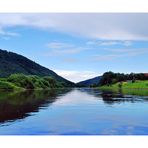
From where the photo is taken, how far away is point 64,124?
2275 centimetres

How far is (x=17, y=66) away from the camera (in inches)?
Result: 6521

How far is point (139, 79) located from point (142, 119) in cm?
8706

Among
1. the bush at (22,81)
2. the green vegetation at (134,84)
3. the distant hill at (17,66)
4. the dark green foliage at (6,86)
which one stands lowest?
the green vegetation at (134,84)

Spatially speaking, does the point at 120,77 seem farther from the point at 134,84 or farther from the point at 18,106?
the point at 18,106

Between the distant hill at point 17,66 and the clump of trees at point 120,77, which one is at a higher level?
the distant hill at point 17,66

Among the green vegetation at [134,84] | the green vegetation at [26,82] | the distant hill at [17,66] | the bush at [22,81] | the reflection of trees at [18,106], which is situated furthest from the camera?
the distant hill at [17,66]

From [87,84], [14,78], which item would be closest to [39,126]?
[14,78]

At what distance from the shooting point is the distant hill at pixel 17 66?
150 m

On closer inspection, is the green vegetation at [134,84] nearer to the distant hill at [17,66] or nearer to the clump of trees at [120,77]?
the clump of trees at [120,77]

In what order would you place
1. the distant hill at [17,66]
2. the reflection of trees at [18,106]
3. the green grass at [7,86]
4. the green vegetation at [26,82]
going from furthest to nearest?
the distant hill at [17,66] → the green vegetation at [26,82] → the green grass at [7,86] → the reflection of trees at [18,106]

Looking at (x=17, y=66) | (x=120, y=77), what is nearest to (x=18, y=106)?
(x=120, y=77)

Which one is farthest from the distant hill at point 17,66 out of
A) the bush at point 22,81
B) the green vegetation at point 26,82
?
the bush at point 22,81

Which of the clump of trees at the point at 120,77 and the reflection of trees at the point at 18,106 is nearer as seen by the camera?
the reflection of trees at the point at 18,106
